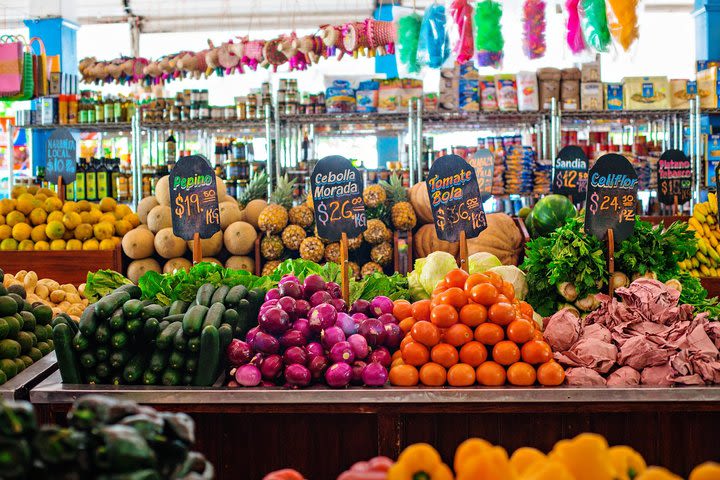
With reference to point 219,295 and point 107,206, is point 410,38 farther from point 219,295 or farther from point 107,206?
point 219,295

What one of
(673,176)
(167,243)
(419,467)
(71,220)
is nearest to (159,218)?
(167,243)

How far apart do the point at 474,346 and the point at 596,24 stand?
4.81 m

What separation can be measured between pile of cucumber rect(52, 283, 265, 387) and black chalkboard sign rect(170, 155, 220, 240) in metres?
0.91

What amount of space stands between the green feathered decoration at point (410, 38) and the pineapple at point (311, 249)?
3043 millimetres

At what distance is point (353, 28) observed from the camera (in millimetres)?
8242

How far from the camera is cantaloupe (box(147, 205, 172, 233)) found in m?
5.35

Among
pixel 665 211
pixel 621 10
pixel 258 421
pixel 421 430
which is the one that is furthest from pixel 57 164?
pixel 665 211

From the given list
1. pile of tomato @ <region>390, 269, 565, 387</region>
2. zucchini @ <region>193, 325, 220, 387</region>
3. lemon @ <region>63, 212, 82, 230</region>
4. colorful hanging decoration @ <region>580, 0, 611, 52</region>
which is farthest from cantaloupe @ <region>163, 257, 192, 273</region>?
colorful hanging decoration @ <region>580, 0, 611, 52</region>

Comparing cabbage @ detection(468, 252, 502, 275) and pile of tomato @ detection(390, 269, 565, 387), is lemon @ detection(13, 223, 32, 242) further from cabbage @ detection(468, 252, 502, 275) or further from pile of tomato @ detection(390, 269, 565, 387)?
pile of tomato @ detection(390, 269, 565, 387)

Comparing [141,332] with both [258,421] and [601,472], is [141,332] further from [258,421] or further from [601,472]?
[601,472]

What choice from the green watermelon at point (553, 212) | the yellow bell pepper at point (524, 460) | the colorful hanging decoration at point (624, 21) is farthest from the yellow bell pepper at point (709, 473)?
the colorful hanging decoration at point (624, 21)

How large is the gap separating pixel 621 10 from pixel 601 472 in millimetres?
5913

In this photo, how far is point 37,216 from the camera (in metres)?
5.41

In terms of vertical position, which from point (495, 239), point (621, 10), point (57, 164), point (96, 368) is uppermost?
point (621, 10)
